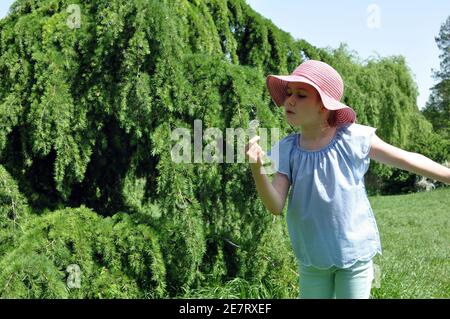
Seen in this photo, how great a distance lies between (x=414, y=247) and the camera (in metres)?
7.13

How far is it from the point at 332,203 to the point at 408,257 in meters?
4.54

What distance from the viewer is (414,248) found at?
23.1ft

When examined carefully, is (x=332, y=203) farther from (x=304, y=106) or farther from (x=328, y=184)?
(x=304, y=106)

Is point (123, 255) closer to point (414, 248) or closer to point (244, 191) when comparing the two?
point (244, 191)

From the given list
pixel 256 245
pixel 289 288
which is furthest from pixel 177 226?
pixel 289 288

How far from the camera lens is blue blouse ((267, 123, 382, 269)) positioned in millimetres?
2111

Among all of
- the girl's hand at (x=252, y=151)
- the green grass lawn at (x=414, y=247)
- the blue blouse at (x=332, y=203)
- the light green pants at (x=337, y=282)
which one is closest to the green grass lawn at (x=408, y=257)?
the green grass lawn at (x=414, y=247)

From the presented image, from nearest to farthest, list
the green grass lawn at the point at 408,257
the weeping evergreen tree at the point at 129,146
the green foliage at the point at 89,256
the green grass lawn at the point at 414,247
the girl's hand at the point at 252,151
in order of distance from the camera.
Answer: the girl's hand at the point at 252,151
the green foliage at the point at 89,256
the weeping evergreen tree at the point at 129,146
the green grass lawn at the point at 408,257
the green grass lawn at the point at 414,247

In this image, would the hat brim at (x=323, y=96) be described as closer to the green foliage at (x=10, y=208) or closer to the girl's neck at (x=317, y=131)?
the girl's neck at (x=317, y=131)

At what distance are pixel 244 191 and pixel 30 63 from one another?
4.86ft

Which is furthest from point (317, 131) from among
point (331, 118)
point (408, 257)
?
point (408, 257)

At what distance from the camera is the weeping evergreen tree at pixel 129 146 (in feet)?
10.7


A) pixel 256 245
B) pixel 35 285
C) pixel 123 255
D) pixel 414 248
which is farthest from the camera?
pixel 414 248

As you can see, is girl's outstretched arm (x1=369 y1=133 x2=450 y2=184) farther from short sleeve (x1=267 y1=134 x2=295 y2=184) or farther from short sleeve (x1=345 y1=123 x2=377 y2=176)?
short sleeve (x1=267 y1=134 x2=295 y2=184)
